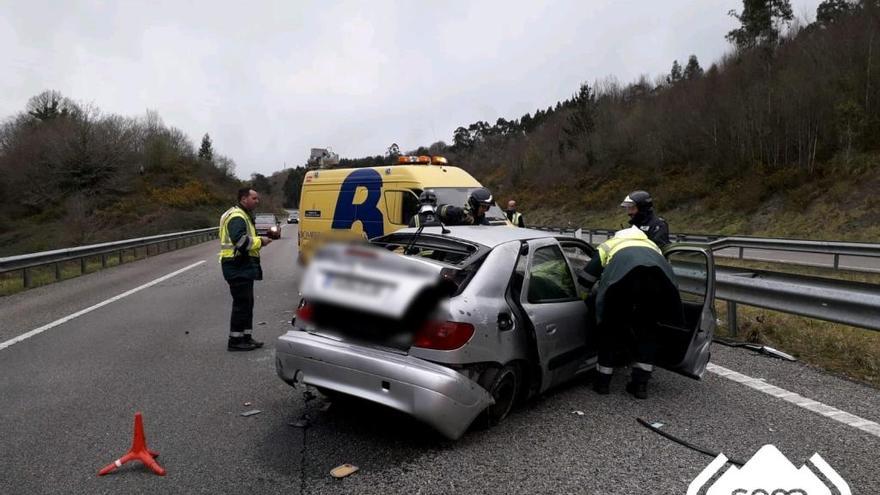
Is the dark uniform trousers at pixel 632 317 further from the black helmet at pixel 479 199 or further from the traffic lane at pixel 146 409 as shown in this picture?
the black helmet at pixel 479 199

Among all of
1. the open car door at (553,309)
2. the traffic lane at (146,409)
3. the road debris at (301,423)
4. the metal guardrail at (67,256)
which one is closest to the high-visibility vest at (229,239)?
the traffic lane at (146,409)

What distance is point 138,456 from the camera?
3.58 meters

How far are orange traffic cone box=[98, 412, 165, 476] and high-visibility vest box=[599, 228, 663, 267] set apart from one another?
3580 millimetres

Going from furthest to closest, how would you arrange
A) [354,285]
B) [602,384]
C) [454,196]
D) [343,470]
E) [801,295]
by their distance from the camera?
[454,196] < [801,295] < [602,384] < [343,470] < [354,285]

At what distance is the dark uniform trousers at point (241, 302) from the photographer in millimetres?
6539

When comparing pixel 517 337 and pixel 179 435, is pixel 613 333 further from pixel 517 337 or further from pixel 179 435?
pixel 179 435

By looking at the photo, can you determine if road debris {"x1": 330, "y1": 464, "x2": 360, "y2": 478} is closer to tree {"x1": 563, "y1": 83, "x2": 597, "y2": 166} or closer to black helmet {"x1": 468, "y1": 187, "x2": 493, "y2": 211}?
black helmet {"x1": 468, "y1": 187, "x2": 493, "y2": 211}

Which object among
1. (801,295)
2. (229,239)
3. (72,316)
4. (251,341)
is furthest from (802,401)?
(72,316)

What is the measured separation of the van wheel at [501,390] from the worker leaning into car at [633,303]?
0.98 metres

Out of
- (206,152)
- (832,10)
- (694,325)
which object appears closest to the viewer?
(694,325)

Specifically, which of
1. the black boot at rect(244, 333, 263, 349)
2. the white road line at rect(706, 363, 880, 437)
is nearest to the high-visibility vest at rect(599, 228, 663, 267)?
the white road line at rect(706, 363, 880, 437)

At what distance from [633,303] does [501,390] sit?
1421mm

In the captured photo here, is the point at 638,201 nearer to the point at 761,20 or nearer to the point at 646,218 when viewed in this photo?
the point at 646,218

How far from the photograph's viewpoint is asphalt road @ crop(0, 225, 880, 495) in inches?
133
